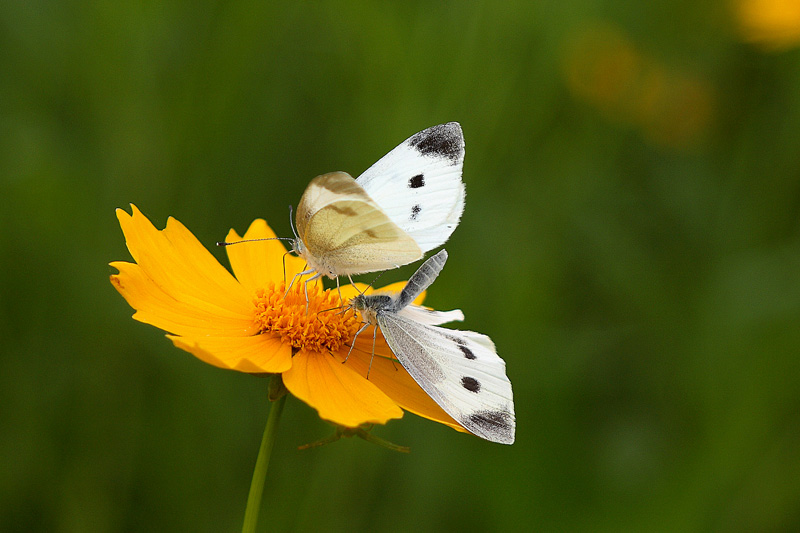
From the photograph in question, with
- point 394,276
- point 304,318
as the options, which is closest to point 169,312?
point 304,318

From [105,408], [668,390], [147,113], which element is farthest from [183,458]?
[668,390]

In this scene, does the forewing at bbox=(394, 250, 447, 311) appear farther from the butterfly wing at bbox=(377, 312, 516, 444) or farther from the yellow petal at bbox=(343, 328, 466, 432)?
the yellow petal at bbox=(343, 328, 466, 432)

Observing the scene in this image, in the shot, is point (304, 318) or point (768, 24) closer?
point (304, 318)

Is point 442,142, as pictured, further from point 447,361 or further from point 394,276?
point 394,276

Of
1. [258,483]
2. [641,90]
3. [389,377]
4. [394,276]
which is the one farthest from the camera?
[641,90]

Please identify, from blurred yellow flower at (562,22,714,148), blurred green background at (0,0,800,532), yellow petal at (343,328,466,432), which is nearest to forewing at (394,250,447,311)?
yellow petal at (343,328,466,432)

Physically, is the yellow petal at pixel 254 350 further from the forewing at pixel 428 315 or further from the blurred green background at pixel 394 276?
the blurred green background at pixel 394 276
